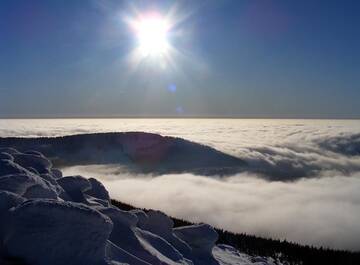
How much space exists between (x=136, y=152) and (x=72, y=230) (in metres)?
144

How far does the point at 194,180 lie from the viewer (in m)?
138

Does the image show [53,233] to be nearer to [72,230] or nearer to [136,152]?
[72,230]

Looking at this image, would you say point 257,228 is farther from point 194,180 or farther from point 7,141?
point 7,141

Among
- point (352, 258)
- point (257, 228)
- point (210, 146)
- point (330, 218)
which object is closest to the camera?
point (352, 258)

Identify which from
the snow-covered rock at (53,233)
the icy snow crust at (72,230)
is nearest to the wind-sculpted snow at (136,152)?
the icy snow crust at (72,230)

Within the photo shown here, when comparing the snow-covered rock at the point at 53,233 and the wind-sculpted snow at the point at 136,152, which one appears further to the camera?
the wind-sculpted snow at the point at 136,152

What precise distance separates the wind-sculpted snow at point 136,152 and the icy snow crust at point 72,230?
4636 inches

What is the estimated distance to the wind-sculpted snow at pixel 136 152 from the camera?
5443 inches

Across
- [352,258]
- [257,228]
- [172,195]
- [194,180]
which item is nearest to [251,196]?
[194,180]

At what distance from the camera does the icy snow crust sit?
9.68m

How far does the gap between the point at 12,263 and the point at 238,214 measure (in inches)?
3332

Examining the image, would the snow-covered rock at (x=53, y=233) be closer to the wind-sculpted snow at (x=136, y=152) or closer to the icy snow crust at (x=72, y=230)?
the icy snow crust at (x=72, y=230)

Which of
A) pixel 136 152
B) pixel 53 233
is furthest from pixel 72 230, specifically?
pixel 136 152

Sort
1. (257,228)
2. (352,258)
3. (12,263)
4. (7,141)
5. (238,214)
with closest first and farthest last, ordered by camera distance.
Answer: (12,263)
(352,258)
(257,228)
(238,214)
(7,141)
